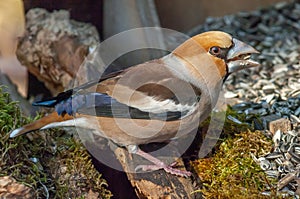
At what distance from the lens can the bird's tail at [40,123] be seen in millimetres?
3199

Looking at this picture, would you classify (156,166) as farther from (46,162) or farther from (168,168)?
(46,162)

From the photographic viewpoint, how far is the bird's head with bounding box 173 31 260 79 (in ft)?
10.7

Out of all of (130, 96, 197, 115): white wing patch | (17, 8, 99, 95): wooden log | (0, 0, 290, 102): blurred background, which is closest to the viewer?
(130, 96, 197, 115): white wing patch

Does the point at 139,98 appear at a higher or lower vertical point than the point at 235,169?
higher

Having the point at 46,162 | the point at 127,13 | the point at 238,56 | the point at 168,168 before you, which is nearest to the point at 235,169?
the point at 168,168

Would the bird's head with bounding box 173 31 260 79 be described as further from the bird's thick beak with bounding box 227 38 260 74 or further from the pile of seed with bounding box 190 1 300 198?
the pile of seed with bounding box 190 1 300 198

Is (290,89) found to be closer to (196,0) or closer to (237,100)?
(237,100)

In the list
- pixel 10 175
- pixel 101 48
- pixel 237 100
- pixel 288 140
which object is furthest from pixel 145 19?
pixel 10 175

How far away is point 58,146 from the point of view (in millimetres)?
3453

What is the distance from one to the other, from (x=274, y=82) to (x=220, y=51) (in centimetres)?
111

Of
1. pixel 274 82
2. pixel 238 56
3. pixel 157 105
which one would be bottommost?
pixel 274 82

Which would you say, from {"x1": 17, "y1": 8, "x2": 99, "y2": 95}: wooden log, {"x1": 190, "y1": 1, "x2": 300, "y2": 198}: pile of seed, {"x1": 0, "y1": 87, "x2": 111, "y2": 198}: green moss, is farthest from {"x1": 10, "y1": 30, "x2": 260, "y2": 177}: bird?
{"x1": 17, "y1": 8, "x2": 99, "y2": 95}: wooden log

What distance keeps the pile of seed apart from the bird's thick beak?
42cm

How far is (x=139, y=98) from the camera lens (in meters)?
3.15
